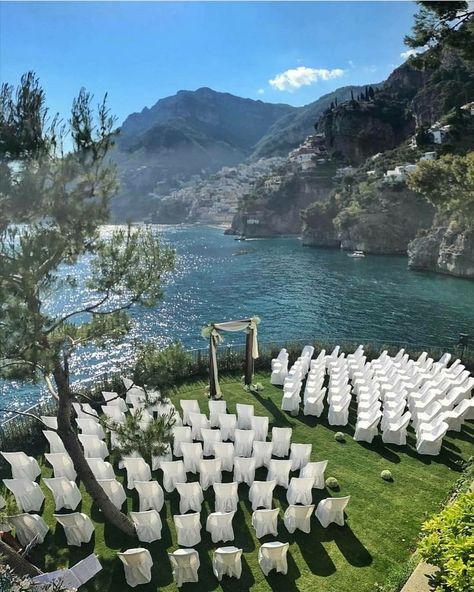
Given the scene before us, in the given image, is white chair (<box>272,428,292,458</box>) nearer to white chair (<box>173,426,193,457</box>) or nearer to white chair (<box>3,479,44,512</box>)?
white chair (<box>173,426,193,457</box>)

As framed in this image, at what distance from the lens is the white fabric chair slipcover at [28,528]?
9134 millimetres

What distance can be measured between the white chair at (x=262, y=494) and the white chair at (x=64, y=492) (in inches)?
159

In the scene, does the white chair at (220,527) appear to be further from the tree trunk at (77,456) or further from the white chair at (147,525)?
the tree trunk at (77,456)

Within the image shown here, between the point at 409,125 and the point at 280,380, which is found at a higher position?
the point at 409,125

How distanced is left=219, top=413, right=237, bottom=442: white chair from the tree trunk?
4.04 m

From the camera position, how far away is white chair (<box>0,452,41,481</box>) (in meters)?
11.3

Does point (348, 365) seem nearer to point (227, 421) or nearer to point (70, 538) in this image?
point (227, 421)

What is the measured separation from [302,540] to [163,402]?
→ 4.05 metres

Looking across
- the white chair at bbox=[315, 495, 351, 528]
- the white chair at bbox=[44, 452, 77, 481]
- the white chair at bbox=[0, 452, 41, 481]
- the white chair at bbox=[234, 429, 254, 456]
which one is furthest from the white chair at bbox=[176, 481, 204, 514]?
the white chair at bbox=[0, 452, 41, 481]

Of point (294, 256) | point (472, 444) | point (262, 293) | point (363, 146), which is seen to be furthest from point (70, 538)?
point (363, 146)

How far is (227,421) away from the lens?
42.1ft

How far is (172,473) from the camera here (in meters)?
10.7

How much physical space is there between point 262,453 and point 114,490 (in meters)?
3.72

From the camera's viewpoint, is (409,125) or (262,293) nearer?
(262,293)
